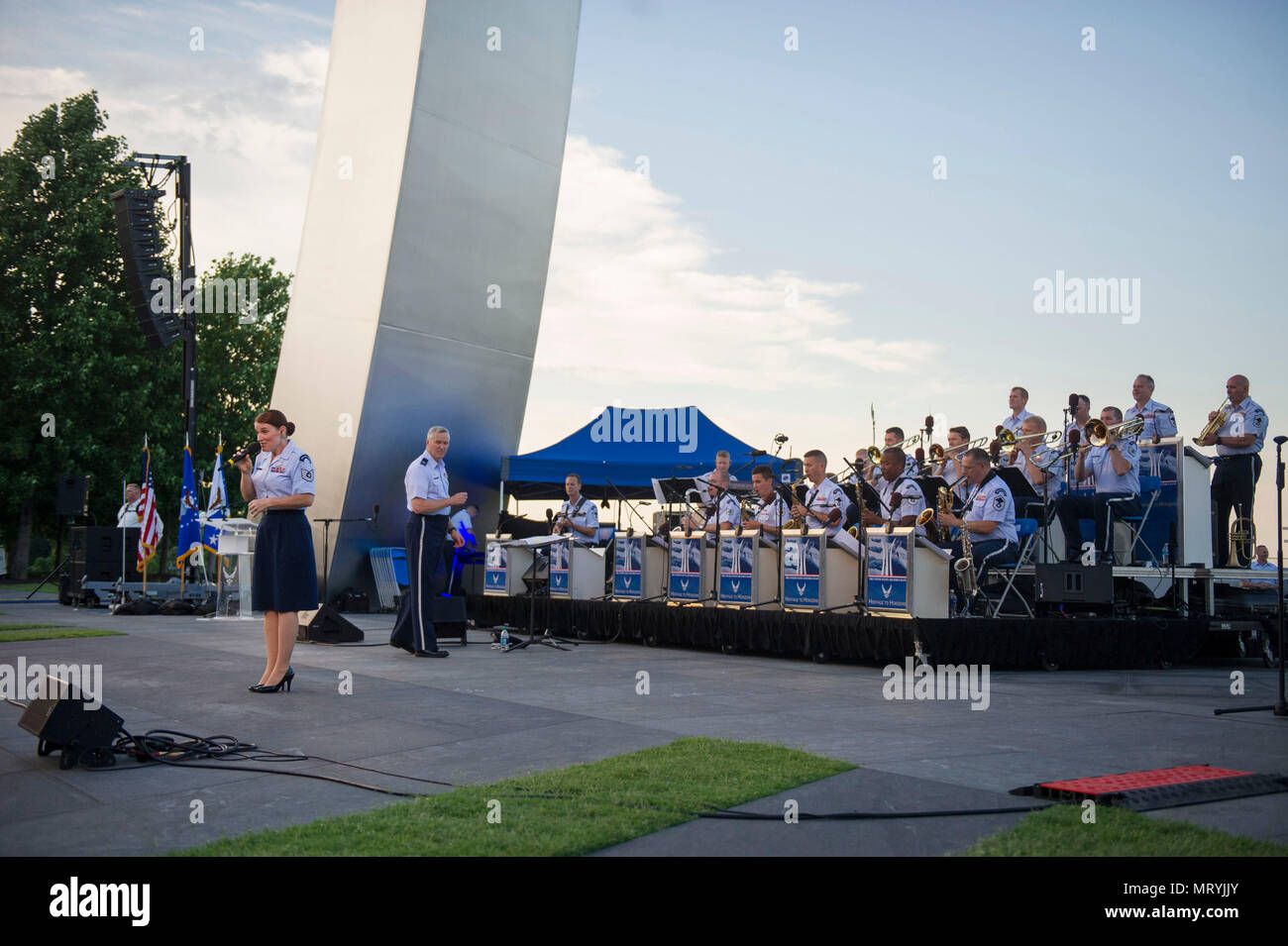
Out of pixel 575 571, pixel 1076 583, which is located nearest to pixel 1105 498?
pixel 1076 583

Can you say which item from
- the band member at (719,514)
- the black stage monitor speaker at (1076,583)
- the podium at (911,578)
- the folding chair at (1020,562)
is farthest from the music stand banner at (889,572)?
the band member at (719,514)

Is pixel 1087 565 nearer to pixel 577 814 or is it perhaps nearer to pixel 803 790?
pixel 803 790

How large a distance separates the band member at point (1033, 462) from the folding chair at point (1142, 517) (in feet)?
2.08

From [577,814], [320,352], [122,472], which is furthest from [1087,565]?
[122,472]

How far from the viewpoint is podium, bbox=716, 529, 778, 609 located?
34.8 ft

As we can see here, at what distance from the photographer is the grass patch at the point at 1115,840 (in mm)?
3131

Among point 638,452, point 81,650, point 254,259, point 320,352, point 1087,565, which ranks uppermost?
point 254,259

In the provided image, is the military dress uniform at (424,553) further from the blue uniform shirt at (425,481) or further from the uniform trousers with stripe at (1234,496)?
the uniform trousers with stripe at (1234,496)

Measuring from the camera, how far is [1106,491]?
10.1 m

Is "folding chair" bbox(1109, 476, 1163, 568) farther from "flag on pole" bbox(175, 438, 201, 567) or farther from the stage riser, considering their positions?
"flag on pole" bbox(175, 438, 201, 567)

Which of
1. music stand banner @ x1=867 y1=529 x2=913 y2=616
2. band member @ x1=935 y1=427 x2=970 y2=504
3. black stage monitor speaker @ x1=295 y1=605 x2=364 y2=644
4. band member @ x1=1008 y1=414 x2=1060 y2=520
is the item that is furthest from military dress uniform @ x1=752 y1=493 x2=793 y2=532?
black stage monitor speaker @ x1=295 y1=605 x2=364 y2=644

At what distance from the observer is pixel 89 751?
4.38 m

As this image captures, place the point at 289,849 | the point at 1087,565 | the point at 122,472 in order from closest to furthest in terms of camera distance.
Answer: the point at 289,849
the point at 1087,565
the point at 122,472
